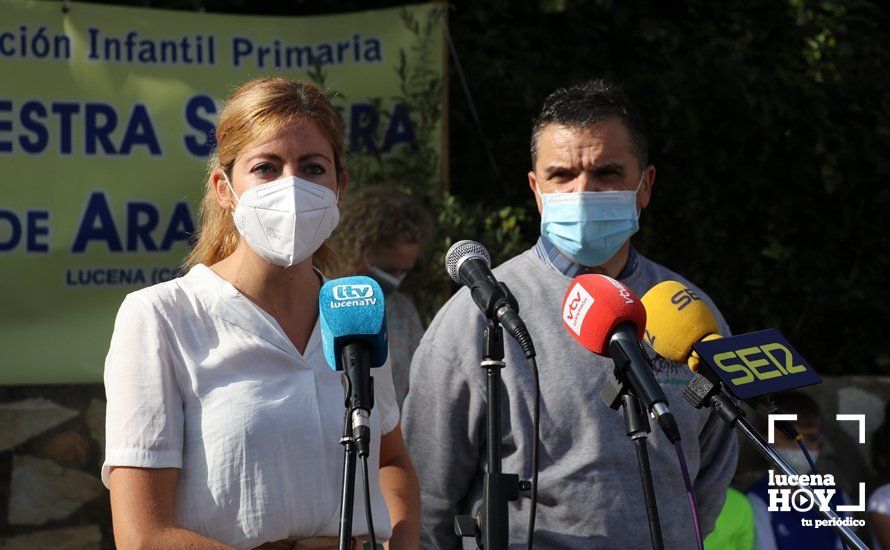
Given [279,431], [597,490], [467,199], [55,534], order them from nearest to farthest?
[279,431]
[597,490]
[55,534]
[467,199]

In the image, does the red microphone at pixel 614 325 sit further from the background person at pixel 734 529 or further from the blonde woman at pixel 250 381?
the background person at pixel 734 529

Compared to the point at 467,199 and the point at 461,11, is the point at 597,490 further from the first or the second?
the point at 461,11

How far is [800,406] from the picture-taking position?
559 cm

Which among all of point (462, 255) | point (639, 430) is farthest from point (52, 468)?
point (639, 430)

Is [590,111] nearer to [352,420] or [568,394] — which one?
[568,394]

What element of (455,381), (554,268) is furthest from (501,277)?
(455,381)

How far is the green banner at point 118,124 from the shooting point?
5.33 metres

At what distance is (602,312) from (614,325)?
0.12 feet

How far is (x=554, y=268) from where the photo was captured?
11.2 feet

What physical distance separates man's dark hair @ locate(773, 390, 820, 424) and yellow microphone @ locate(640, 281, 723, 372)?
3034 millimetres

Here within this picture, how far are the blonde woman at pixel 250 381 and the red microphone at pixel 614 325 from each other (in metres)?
0.59

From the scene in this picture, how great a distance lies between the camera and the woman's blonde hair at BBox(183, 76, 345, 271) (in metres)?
2.86

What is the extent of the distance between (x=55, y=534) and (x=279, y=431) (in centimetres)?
321

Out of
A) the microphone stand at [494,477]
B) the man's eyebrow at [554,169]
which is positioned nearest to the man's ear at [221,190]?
the microphone stand at [494,477]
